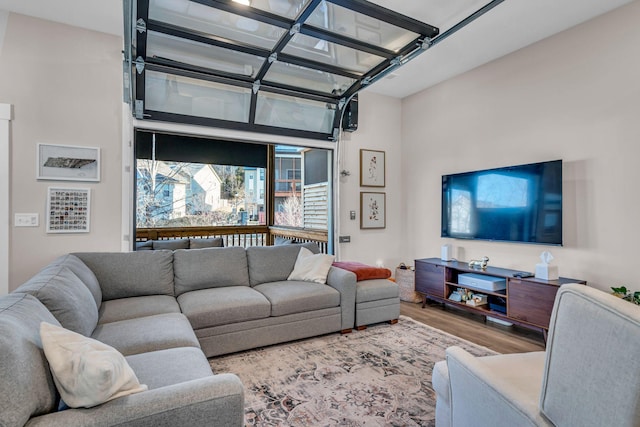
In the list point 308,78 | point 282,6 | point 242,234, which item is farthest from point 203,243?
point 282,6

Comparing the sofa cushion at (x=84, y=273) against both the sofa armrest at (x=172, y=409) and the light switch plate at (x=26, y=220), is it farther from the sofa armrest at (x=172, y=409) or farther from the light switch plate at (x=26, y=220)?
the sofa armrest at (x=172, y=409)

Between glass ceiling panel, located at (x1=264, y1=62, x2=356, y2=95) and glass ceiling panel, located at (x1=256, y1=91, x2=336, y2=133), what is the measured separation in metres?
0.28

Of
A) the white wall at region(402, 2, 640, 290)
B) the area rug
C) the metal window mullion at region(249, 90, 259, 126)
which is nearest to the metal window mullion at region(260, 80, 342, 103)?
the metal window mullion at region(249, 90, 259, 126)

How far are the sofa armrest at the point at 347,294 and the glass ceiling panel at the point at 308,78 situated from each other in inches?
84.4

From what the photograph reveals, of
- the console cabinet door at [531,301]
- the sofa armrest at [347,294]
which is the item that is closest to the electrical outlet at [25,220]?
the sofa armrest at [347,294]

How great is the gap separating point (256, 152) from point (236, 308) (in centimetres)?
404

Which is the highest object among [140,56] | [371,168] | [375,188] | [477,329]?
[140,56]

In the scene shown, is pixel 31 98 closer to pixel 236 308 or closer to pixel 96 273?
pixel 96 273

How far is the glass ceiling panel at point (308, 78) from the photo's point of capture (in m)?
3.34

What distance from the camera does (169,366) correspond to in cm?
151

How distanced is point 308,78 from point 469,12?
1.65 m

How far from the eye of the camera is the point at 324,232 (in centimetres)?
462

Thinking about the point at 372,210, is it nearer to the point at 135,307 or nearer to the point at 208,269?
the point at 208,269

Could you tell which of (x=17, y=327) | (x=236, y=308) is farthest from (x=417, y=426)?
(x=17, y=327)
